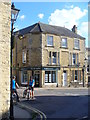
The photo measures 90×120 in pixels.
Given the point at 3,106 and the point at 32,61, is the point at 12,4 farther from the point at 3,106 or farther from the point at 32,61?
the point at 32,61

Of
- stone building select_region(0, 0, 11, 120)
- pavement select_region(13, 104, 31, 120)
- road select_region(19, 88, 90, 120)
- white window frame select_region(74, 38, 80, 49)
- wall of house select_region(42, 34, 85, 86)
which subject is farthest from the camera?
white window frame select_region(74, 38, 80, 49)

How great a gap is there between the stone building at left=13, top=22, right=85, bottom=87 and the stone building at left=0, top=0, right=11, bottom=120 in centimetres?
1707

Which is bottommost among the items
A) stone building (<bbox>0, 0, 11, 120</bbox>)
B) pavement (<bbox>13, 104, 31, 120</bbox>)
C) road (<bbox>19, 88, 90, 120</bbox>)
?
road (<bbox>19, 88, 90, 120</bbox>)

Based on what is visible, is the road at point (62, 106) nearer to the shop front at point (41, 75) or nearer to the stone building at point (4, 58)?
the stone building at point (4, 58)

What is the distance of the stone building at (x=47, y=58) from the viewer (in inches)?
1009

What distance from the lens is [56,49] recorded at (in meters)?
27.0

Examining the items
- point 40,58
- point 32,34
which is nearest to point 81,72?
point 40,58

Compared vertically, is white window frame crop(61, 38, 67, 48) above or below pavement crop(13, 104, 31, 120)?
above

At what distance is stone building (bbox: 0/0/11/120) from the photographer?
286 inches

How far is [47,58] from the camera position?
25953 millimetres

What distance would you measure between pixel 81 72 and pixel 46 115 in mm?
→ 21559

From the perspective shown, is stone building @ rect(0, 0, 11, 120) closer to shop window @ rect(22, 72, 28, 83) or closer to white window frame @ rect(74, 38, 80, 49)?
shop window @ rect(22, 72, 28, 83)

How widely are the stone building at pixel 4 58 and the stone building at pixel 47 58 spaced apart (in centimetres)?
1707

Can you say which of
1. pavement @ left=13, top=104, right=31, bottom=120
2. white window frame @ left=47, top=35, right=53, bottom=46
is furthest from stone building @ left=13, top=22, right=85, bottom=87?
pavement @ left=13, top=104, right=31, bottom=120
